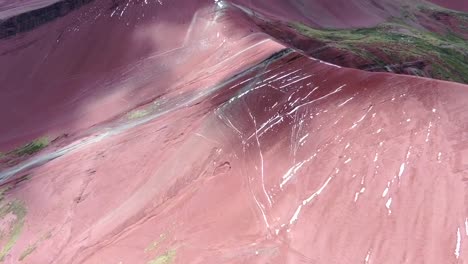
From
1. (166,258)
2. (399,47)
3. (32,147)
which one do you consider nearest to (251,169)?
(166,258)

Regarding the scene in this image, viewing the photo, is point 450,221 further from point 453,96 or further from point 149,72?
point 149,72

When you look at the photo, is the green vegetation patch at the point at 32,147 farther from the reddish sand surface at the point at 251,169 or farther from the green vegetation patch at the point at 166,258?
the green vegetation patch at the point at 166,258

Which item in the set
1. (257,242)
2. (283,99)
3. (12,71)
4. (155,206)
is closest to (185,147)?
(155,206)

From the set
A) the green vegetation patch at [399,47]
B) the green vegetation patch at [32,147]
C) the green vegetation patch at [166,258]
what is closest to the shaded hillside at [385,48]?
the green vegetation patch at [399,47]

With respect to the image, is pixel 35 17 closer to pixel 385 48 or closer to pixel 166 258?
pixel 385 48

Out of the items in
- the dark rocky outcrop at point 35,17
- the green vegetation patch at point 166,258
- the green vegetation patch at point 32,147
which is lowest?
the green vegetation patch at point 166,258

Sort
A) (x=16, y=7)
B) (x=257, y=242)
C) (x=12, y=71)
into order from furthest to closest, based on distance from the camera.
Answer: (x=16, y=7) → (x=12, y=71) → (x=257, y=242)
